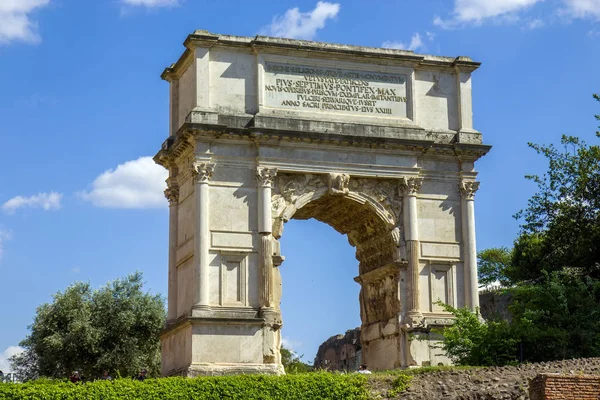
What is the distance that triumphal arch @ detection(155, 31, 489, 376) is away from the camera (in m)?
38.5

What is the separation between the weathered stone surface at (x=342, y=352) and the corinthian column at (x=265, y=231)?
49.2 feet

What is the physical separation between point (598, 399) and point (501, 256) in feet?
193

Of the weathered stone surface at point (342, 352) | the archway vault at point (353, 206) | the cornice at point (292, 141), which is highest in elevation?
the cornice at point (292, 141)

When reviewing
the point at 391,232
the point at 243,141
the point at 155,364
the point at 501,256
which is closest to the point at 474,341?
the point at 391,232

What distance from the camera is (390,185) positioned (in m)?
41.1

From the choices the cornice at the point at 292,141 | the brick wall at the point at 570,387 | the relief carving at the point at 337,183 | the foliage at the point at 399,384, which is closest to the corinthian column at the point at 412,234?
the cornice at the point at 292,141

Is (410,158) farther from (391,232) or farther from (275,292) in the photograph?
(275,292)

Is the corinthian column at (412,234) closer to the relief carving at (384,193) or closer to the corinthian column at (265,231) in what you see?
the relief carving at (384,193)

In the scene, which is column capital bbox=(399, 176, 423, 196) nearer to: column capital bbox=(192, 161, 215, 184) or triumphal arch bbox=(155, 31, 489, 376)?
triumphal arch bbox=(155, 31, 489, 376)

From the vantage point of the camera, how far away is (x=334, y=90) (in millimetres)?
41125

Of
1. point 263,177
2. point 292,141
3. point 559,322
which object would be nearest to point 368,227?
point 292,141

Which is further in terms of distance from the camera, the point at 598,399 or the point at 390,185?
the point at 390,185

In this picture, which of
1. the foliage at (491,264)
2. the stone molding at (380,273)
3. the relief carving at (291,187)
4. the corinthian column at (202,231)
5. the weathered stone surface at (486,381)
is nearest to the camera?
the weathered stone surface at (486,381)

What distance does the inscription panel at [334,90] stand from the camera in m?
40.6
